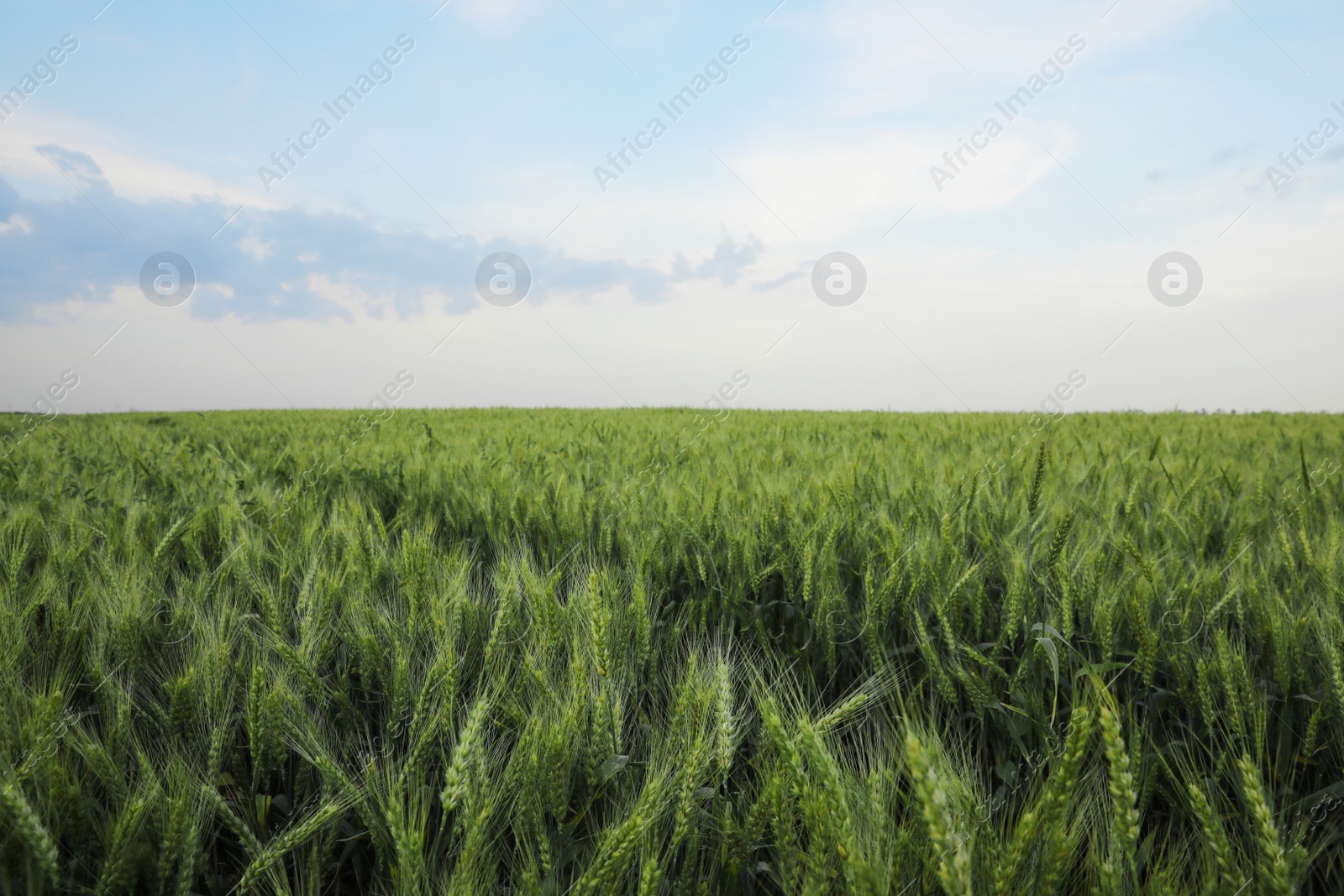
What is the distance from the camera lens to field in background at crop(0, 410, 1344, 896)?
0.79 meters

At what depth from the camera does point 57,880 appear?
31.0 inches

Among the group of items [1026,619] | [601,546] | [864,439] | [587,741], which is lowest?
[587,741]

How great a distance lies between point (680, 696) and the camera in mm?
1034

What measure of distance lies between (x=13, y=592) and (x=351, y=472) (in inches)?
69.0

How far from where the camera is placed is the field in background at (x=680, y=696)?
79 cm

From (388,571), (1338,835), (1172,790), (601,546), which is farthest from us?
(601,546)

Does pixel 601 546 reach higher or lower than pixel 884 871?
higher

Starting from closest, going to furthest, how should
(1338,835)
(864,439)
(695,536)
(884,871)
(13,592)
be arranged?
(884,871)
(1338,835)
(13,592)
(695,536)
(864,439)

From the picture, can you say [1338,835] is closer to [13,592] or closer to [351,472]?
[13,592]

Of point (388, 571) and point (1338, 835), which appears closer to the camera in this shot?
point (1338, 835)

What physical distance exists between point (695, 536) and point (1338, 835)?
1.31m

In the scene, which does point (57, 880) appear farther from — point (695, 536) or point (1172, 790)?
point (1172, 790)

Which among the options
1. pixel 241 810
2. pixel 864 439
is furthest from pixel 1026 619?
pixel 864 439

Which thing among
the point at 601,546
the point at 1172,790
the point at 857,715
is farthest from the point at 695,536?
the point at 1172,790
